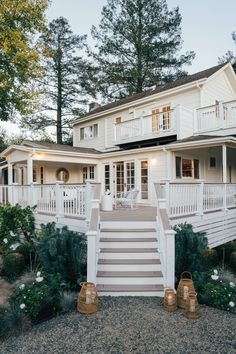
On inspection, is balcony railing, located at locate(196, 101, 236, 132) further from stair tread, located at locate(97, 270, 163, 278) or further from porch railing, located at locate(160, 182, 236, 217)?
stair tread, located at locate(97, 270, 163, 278)

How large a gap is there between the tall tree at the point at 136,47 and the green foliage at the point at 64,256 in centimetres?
2131

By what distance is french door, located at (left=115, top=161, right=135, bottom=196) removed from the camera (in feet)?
42.7

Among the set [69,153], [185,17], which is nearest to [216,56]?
[185,17]

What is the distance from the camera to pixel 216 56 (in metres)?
25.4

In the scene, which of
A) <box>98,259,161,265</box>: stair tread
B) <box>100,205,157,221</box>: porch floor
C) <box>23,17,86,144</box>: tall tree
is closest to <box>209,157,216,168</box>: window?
<box>100,205,157,221</box>: porch floor

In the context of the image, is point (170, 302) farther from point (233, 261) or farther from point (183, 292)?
point (233, 261)

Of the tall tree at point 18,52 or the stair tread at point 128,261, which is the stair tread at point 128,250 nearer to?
the stair tread at point 128,261

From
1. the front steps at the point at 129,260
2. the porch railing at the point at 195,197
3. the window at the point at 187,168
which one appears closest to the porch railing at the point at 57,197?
the front steps at the point at 129,260

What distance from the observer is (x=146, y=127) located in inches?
520

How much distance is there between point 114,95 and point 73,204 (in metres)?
20.6

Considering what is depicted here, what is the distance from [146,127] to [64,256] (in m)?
9.36

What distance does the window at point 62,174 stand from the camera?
16.1 metres

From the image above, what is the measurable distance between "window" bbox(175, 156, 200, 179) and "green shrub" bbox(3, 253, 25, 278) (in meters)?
7.65

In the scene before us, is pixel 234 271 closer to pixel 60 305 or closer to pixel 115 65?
pixel 60 305
